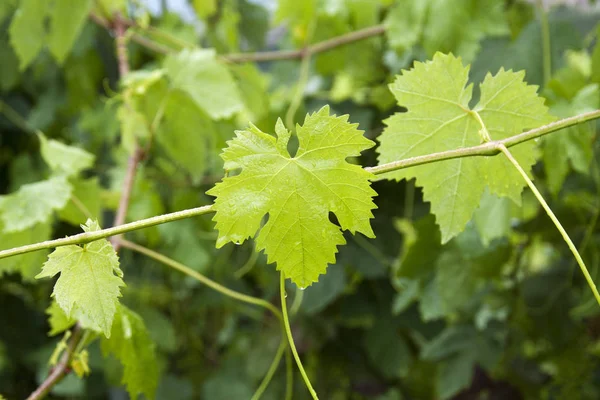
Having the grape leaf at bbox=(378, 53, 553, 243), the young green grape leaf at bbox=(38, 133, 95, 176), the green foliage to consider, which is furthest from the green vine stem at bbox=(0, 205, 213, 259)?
the green foliage

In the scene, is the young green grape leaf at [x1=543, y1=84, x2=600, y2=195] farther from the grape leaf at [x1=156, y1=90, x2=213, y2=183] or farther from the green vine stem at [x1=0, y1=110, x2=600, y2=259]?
the grape leaf at [x1=156, y1=90, x2=213, y2=183]

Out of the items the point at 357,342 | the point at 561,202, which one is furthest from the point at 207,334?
the point at 561,202

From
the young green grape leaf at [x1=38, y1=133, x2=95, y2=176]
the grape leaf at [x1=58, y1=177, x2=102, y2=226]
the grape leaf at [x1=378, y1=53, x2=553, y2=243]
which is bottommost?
the grape leaf at [x1=378, y1=53, x2=553, y2=243]

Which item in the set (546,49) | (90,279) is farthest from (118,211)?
(546,49)

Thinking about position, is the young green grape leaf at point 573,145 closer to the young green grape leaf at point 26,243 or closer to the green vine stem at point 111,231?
the green vine stem at point 111,231

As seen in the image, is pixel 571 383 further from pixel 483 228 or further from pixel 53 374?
pixel 53 374

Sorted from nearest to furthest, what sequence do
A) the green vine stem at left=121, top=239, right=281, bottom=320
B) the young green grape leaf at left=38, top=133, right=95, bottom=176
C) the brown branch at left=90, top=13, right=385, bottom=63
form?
1. the green vine stem at left=121, top=239, right=281, bottom=320
2. the young green grape leaf at left=38, top=133, right=95, bottom=176
3. the brown branch at left=90, top=13, right=385, bottom=63

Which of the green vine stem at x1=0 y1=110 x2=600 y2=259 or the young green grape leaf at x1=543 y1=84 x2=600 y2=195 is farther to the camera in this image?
the young green grape leaf at x1=543 y1=84 x2=600 y2=195

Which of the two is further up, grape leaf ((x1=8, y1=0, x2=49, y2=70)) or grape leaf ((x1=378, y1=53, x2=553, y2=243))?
grape leaf ((x1=8, y1=0, x2=49, y2=70))
